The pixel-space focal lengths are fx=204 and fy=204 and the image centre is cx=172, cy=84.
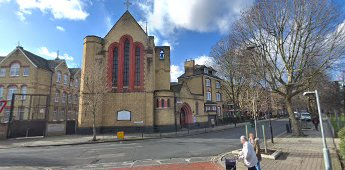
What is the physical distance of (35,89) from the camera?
3338 centimetres

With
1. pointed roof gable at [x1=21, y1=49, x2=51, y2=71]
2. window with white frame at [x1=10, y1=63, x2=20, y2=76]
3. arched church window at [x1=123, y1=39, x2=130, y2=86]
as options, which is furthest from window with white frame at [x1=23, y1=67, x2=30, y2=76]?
arched church window at [x1=123, y1=39, x2=130, y2=86]

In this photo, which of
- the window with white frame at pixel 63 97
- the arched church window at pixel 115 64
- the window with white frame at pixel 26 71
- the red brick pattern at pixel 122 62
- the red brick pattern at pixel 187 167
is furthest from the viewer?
the window with white frame at pixel 63 97

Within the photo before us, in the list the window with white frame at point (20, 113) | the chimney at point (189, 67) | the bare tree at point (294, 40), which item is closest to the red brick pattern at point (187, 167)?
the bare tree at point (294, 40)

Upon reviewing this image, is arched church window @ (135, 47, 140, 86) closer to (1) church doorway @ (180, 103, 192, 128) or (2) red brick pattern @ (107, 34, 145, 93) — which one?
(2) red brick pattern @ (107, 34, 145, 93)

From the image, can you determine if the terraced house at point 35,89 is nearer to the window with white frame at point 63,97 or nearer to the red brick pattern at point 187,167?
the window with white frame at point 63,97

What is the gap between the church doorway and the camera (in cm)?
3362

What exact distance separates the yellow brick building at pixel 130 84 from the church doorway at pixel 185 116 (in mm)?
348

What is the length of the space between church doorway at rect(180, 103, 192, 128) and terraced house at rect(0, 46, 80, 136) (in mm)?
16593

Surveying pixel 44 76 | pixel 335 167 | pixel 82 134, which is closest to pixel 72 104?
pixel 44 76

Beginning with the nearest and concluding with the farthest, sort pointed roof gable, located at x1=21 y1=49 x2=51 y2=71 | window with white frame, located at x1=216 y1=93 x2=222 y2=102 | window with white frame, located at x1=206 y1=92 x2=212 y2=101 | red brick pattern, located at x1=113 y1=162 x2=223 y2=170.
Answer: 1. red brick pattern, located at x1=113 y1=162 x2=223 y2=170
2. pointed roof gable, located at x1=21 y1=49 x2=51 y2=71
3. window with white frame, located at x1=206 y1=92 x2=212 y2=101
4. window with white frame, located at x1=216 y1=93 x2=222 y2=102

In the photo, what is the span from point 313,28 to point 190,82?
30.1 m

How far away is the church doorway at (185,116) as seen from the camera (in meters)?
33.6

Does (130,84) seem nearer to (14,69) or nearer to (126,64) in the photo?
(126,64)

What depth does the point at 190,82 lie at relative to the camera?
45031mm
